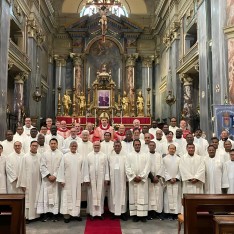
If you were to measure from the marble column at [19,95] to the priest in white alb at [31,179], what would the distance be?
8.61m

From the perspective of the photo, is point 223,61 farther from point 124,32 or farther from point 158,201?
point 124,32

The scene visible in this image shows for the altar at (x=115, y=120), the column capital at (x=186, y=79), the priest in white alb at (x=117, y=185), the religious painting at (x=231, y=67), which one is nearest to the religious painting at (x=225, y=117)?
the religious painting at (x=231, y=67)

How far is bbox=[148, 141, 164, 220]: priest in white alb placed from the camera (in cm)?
657

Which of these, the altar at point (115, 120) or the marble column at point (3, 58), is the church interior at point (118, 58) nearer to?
the marble column at point (3, 58)

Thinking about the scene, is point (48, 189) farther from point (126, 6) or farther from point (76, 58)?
point (126, 6)

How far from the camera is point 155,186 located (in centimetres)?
668

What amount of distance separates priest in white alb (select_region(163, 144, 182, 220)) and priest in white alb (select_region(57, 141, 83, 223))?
1811mm

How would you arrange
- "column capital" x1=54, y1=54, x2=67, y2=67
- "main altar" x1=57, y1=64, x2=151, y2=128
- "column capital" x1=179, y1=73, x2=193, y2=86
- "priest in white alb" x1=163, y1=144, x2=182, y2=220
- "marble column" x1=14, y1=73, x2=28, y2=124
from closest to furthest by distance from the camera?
"priest in white alb" x1=163, y1=144, x2=182, y2=220 < "marble column" x1=14, y1=73, x2=28, y2=124 < "column capital" x1=179, y1=73, x2=193, y2=86 < "main altar" x1=57, y1=64, x2=151, y2=128 < "column capital" x1=54, y1=54, x2=67, y2=67

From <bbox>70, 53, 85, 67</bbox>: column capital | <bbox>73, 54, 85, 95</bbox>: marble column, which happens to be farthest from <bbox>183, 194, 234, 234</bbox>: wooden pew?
<bbox>70, 53, 85, 67</bbox>: column capital

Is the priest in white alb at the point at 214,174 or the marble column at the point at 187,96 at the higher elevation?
the marble column at the point at 187,96

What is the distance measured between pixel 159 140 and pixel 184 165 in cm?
179

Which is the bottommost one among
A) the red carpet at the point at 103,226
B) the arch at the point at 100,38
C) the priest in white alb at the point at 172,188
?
the red carpet at the point at 103,226

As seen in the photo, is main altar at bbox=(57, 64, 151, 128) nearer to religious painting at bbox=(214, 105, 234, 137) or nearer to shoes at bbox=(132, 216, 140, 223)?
religious painting at bbox=(214, 105, 234, 137)

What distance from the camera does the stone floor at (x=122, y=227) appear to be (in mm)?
5641
